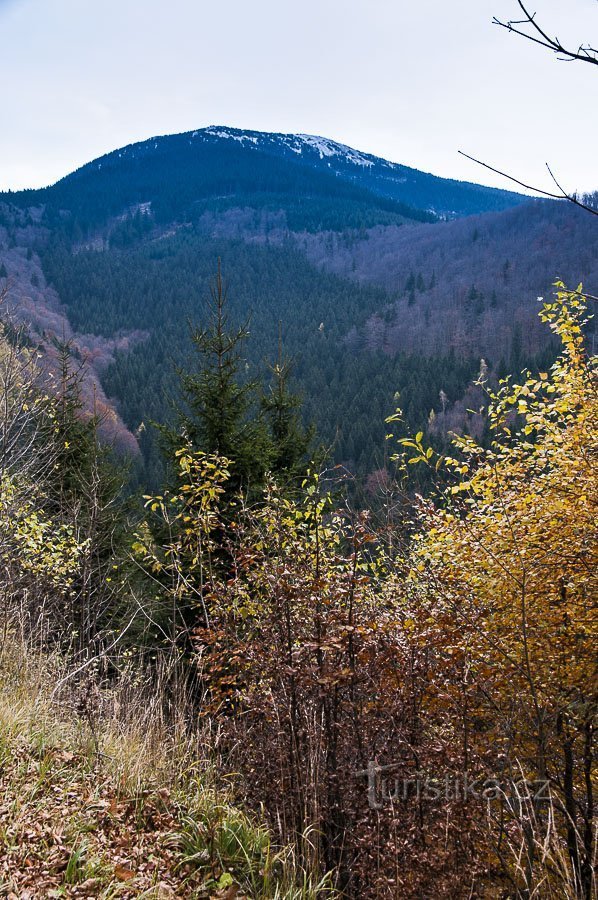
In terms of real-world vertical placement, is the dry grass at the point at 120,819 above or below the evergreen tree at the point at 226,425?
below

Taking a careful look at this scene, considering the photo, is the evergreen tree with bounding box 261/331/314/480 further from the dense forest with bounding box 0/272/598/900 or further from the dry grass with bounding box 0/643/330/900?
the dry grass with bounding box 0/643/330/900

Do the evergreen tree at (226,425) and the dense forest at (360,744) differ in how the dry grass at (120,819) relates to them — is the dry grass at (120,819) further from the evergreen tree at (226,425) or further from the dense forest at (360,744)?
the evergreen tree at (226,425)

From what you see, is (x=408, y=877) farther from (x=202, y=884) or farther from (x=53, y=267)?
(x=53, y=267)

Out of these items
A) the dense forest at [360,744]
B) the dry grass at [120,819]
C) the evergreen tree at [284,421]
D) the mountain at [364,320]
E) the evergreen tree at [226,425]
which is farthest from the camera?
the mountain at [364,320]

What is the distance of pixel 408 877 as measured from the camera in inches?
133

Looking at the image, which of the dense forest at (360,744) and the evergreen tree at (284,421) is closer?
the dense forest at (360,744)

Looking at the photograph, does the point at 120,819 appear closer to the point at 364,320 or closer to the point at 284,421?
the point at 284,421

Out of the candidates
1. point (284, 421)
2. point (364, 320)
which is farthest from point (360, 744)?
point (364, 320)

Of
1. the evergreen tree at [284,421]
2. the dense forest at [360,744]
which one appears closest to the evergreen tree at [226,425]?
the evergreen tree at [284,421]

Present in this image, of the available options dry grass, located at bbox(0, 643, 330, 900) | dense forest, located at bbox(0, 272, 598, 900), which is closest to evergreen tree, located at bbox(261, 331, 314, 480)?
dense forest, located at bbox(0, 272, 598, 900)

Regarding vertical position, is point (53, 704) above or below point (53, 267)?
below

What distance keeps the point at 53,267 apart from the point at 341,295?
97.2 m

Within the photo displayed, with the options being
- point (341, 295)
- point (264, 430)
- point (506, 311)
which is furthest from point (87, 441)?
point (341, 295)

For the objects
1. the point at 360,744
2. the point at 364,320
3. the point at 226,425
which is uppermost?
the point at 226,425
